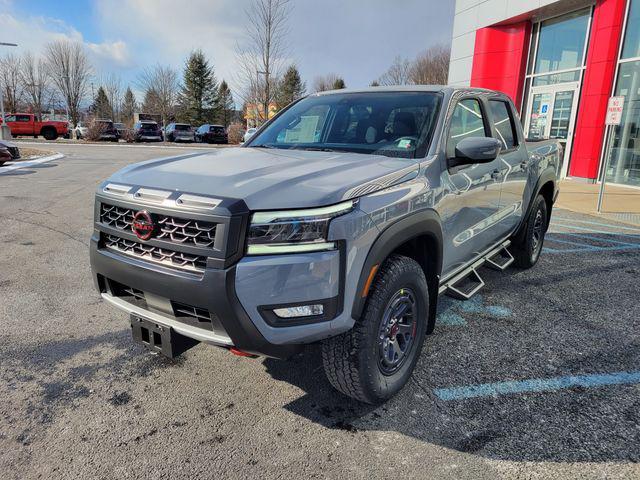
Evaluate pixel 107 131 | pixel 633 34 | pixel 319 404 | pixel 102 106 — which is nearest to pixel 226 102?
pixel 102 106

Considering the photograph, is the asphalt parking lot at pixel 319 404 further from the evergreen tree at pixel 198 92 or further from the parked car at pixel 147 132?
the evergreen tree at pixel 198 92

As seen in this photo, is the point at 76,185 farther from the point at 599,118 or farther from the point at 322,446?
the point at 599,118

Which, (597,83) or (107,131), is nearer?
(597,83)

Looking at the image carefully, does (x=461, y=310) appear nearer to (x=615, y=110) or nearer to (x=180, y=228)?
(x=180, y=228)

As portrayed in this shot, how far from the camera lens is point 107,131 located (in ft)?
110

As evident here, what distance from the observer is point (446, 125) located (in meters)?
3.07

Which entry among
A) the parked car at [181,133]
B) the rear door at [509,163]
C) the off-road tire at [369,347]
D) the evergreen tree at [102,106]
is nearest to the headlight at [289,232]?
the off-road tire at [369,347]

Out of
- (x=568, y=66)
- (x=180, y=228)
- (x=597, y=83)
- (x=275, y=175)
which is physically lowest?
(x=180, y=228)

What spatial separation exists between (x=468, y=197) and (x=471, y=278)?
5.25 feet

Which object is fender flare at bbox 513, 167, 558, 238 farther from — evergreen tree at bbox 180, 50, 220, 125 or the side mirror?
evergreen tree at bbox 180, 50, 220, 125

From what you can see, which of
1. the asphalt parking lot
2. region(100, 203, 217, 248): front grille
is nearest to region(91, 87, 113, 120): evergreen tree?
the asphalt parking lot

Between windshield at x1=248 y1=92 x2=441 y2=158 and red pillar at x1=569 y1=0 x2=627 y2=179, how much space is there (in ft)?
37.1

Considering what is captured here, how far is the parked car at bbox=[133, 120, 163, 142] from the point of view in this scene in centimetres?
3391

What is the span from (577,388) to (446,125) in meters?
1.88
